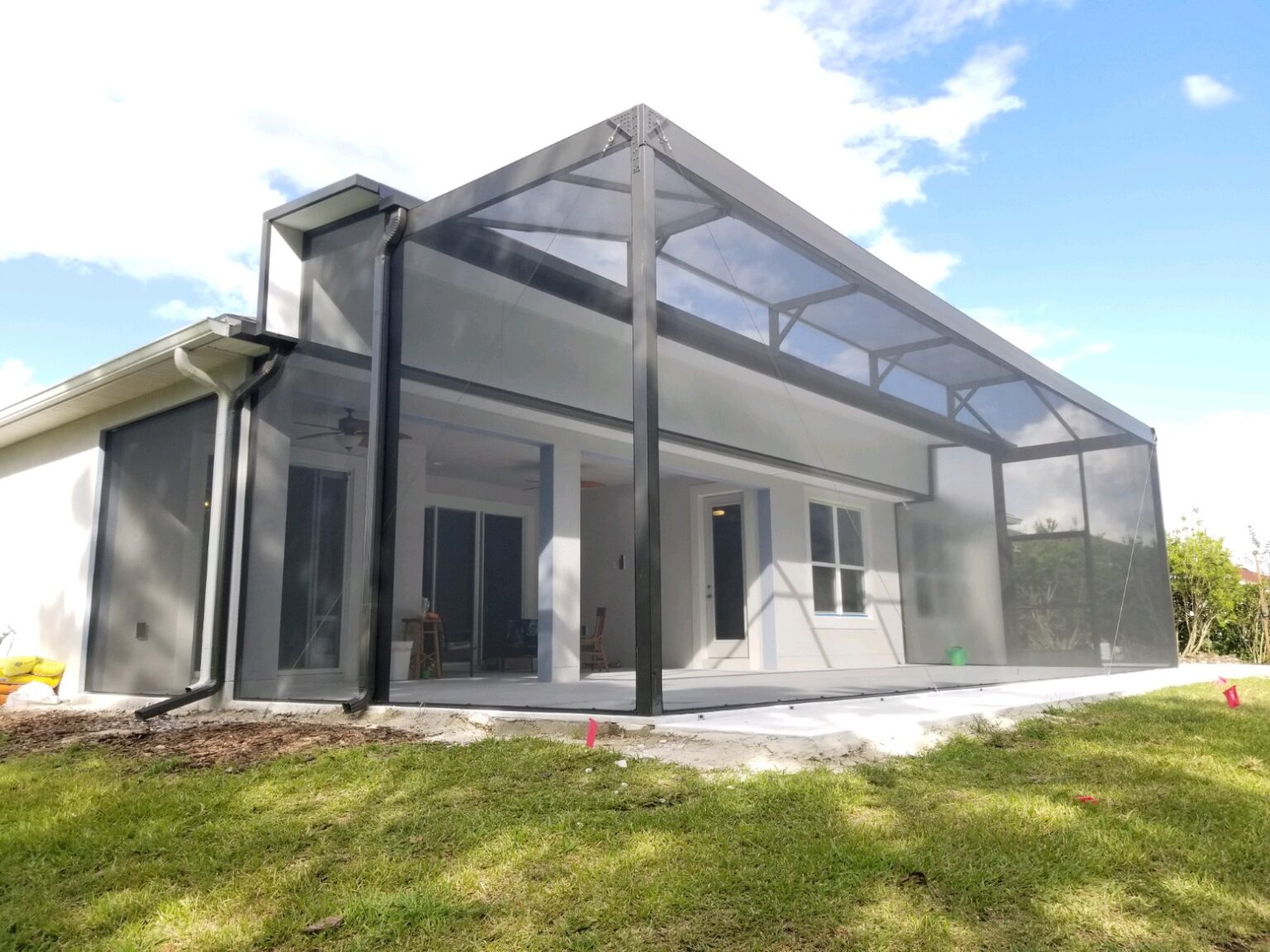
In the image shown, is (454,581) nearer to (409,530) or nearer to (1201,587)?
(409,530)

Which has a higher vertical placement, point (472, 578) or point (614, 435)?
point (614, 435)

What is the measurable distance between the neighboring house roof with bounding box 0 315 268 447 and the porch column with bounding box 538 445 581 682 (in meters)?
2.53

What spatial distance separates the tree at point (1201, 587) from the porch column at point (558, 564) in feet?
27.8

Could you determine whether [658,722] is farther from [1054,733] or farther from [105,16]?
[105,16]

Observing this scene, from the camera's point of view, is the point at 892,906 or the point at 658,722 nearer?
the point at 892,906

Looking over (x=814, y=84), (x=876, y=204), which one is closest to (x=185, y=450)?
(x=814, y=84)

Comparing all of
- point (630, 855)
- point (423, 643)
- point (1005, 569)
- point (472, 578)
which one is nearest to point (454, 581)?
point (472, 578)

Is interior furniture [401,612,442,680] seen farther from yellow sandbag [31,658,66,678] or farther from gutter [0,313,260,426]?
yellow sandbag [31,658,66,678]

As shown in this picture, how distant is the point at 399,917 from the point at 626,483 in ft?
28.0

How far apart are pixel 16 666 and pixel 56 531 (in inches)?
46.5

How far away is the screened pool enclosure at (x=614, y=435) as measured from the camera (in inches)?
180

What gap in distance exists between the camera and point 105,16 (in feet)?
28.3


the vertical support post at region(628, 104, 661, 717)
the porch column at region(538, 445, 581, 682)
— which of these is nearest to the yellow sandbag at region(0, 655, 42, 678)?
the porch column at region(538, 445, 581, 682)

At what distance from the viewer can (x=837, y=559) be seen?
8289 millimetres
